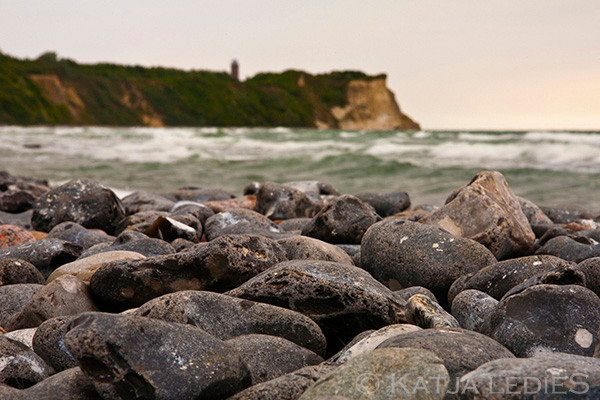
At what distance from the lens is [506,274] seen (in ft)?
9.92

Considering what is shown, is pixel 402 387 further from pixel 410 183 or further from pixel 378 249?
pixel 410 183

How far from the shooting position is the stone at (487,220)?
4.08 metres

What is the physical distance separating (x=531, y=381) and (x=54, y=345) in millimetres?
1802

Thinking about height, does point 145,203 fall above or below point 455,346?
below

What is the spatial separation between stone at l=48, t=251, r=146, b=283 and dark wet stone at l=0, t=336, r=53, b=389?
81 centimetres

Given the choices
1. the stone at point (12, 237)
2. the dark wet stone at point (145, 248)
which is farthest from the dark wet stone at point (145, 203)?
the dark wet stone at point (145, 248)

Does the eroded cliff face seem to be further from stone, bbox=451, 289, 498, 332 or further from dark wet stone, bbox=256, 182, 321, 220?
stone, bbox=451, 289, 498, 332

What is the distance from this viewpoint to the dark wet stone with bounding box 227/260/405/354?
8.46ft

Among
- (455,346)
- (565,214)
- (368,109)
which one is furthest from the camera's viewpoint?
(368,109)

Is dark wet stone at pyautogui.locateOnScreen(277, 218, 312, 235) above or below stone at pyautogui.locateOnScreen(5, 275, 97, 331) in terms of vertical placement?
below

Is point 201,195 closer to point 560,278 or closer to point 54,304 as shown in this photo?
point 54,304

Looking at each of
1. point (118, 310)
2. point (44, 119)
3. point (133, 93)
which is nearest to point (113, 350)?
point (118, 310)

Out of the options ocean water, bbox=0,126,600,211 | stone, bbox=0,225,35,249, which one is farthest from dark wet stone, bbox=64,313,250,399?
ocean water, bbox=0,126,600,211

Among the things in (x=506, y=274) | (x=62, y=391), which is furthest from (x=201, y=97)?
(x=62, y=391)
